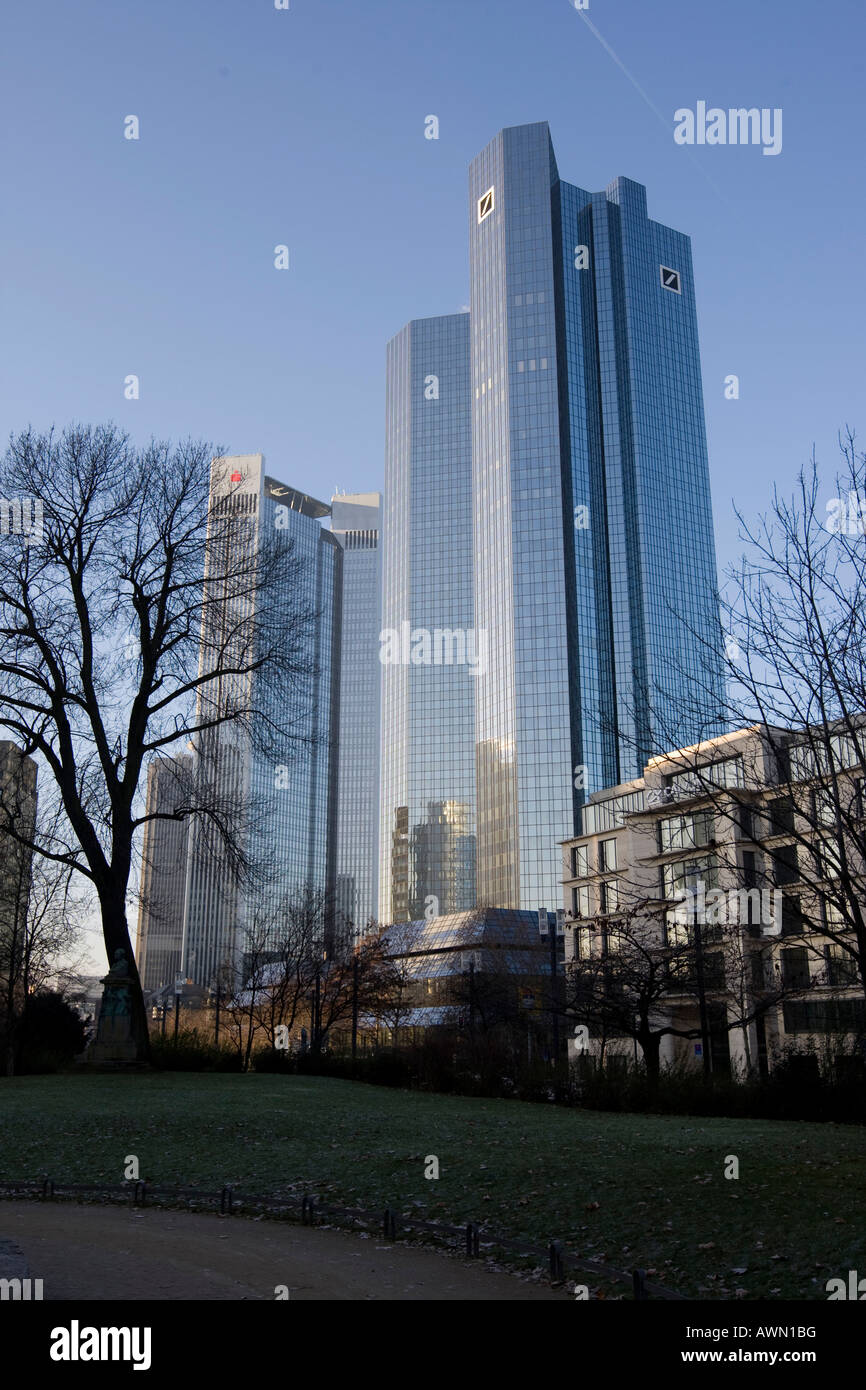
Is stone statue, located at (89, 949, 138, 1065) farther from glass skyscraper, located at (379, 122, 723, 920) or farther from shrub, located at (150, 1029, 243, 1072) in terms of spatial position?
glass skyscraper, located at (379, 122, 723, 920)

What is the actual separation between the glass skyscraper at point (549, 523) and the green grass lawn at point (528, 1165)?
4816 inches

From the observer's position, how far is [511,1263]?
10297mm

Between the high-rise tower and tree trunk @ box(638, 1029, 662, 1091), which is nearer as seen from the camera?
tree trunk @ box(638, 1029, 662, 1091)

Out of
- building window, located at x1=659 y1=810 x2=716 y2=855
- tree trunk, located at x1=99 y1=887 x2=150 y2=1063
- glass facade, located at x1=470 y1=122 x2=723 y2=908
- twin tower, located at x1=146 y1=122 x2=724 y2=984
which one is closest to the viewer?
building window, located at x1=659 y1=810 x2=716 y2=855

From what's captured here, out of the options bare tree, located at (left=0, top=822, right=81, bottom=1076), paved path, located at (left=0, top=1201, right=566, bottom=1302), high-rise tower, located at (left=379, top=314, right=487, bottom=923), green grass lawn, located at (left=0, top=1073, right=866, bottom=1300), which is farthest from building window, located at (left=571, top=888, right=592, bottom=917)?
high-rise tower, located at (left=379, top=314, right=487, bottom=923)

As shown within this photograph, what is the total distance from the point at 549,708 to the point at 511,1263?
13984 cm

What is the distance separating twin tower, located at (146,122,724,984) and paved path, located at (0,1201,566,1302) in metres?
124

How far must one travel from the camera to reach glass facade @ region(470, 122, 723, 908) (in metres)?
149

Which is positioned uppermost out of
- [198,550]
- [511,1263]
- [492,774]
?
[492,774]

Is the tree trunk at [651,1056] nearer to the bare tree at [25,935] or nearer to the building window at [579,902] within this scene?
the bare tree at [25,935]

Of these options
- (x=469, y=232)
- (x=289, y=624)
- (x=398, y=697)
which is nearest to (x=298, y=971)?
(x=289, y=624)
